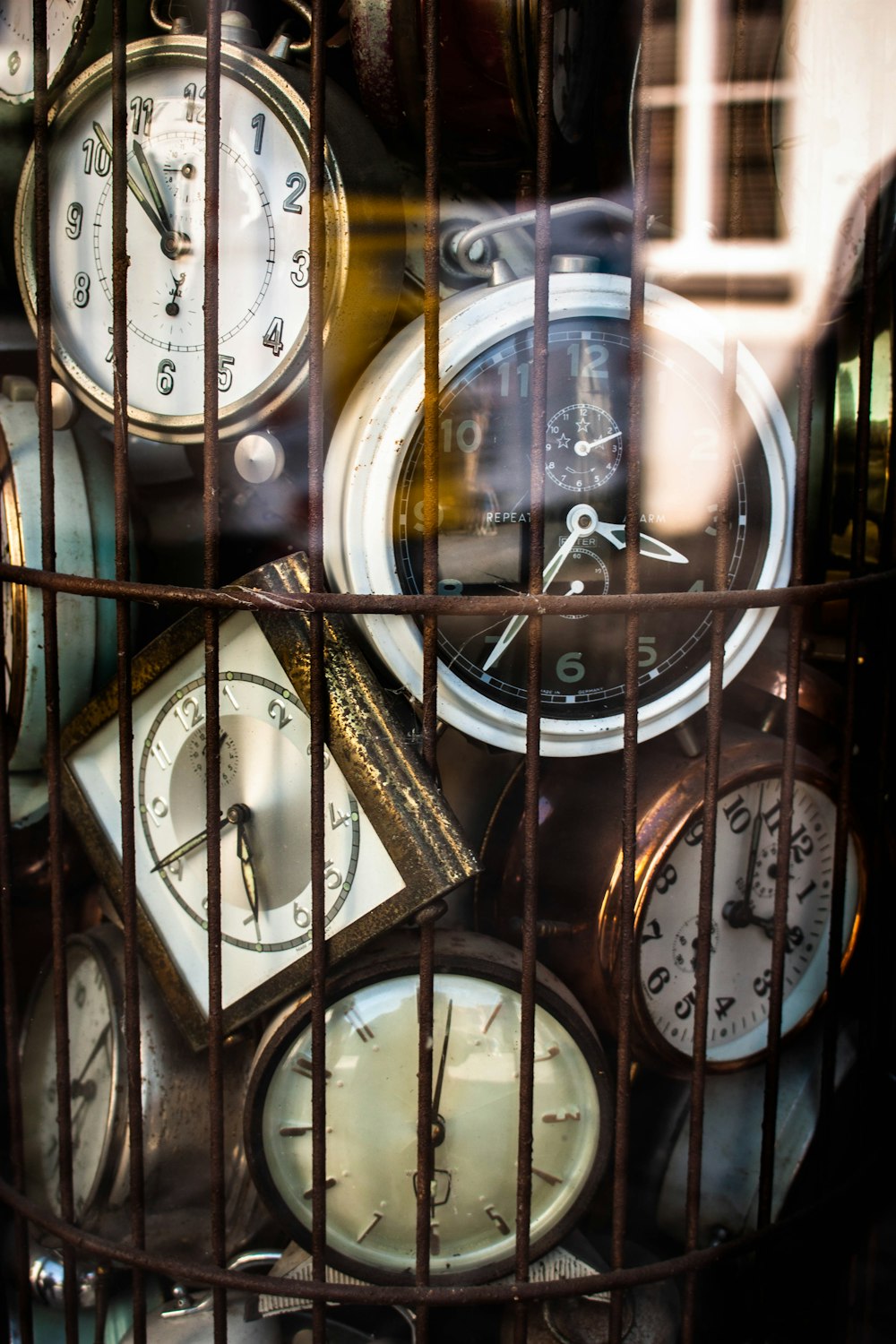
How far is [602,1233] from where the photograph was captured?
3.39 ft

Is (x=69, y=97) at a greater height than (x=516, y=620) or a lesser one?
greater

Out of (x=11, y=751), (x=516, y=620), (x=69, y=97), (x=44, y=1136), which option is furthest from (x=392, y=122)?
(x=44, y=1136)

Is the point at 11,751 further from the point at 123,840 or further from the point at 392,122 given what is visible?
the point at 392,122

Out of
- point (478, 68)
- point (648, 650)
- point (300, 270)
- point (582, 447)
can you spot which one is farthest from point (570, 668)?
point (478, 68)

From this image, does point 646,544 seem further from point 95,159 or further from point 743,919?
point 95,159

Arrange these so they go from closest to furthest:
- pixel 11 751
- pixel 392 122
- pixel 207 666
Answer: pixel 207 666, pixel 392 122, pixel 11 751

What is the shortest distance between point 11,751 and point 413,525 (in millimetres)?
491

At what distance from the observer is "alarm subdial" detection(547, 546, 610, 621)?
0.91 meters

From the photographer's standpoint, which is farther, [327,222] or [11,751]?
[11,751]

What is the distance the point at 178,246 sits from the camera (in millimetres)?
935

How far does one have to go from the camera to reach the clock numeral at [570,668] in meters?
0.93

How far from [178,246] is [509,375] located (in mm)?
303

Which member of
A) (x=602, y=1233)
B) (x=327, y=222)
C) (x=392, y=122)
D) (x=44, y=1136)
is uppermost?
(x=392, y=122)

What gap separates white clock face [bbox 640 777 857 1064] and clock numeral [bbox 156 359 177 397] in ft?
1.91
